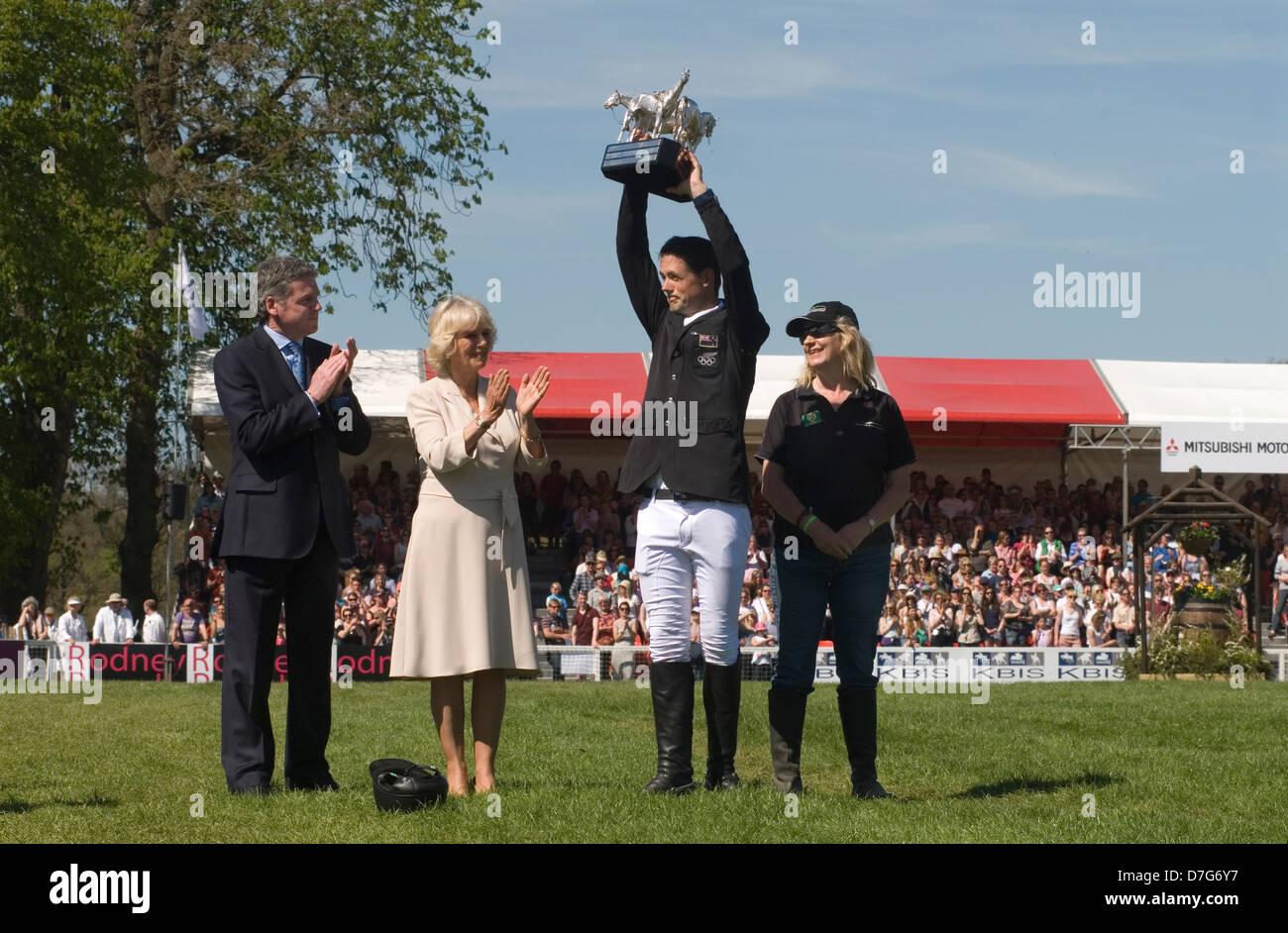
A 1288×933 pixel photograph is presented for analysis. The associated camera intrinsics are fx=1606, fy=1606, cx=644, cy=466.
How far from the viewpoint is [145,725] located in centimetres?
1024

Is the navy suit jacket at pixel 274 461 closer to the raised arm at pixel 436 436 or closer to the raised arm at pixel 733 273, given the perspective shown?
the raised arm at pixel 436 436

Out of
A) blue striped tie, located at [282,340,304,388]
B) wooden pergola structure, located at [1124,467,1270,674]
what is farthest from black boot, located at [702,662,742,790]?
wooden pergola structure, located at [1124,467,1270,674]

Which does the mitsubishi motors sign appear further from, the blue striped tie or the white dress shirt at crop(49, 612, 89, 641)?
the blue striped tie

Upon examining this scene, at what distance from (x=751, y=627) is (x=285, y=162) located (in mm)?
14730

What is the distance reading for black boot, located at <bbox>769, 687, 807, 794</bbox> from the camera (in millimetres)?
6457

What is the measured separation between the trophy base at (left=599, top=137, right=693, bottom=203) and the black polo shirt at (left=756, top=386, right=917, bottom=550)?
101 centimetres

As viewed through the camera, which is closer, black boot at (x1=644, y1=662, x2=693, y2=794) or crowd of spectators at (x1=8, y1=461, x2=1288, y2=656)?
black boot at (x1=644, y1=662, x2=693, y2=794)

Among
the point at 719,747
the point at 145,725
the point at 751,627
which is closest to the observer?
the point at 719,747

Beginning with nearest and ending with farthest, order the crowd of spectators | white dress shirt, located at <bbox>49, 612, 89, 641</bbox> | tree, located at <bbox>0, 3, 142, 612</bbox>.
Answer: the crowd of spectators → white dress shirt, located at <bbox>49, 612, 89, 641</bbox> → tree, located at <bbox>0, 3, 142, 612</bbox>

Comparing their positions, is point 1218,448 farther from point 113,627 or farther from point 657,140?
point 657,140

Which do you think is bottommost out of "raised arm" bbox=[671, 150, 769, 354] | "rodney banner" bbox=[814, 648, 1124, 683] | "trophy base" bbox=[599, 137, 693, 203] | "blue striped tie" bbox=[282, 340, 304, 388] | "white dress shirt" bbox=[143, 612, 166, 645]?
"rodney banner" bbox=[814, 648, 1124, 683]

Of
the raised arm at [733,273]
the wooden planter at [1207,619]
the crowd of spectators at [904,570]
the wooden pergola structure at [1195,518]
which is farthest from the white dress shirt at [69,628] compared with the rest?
the raised arm at [733,273]
